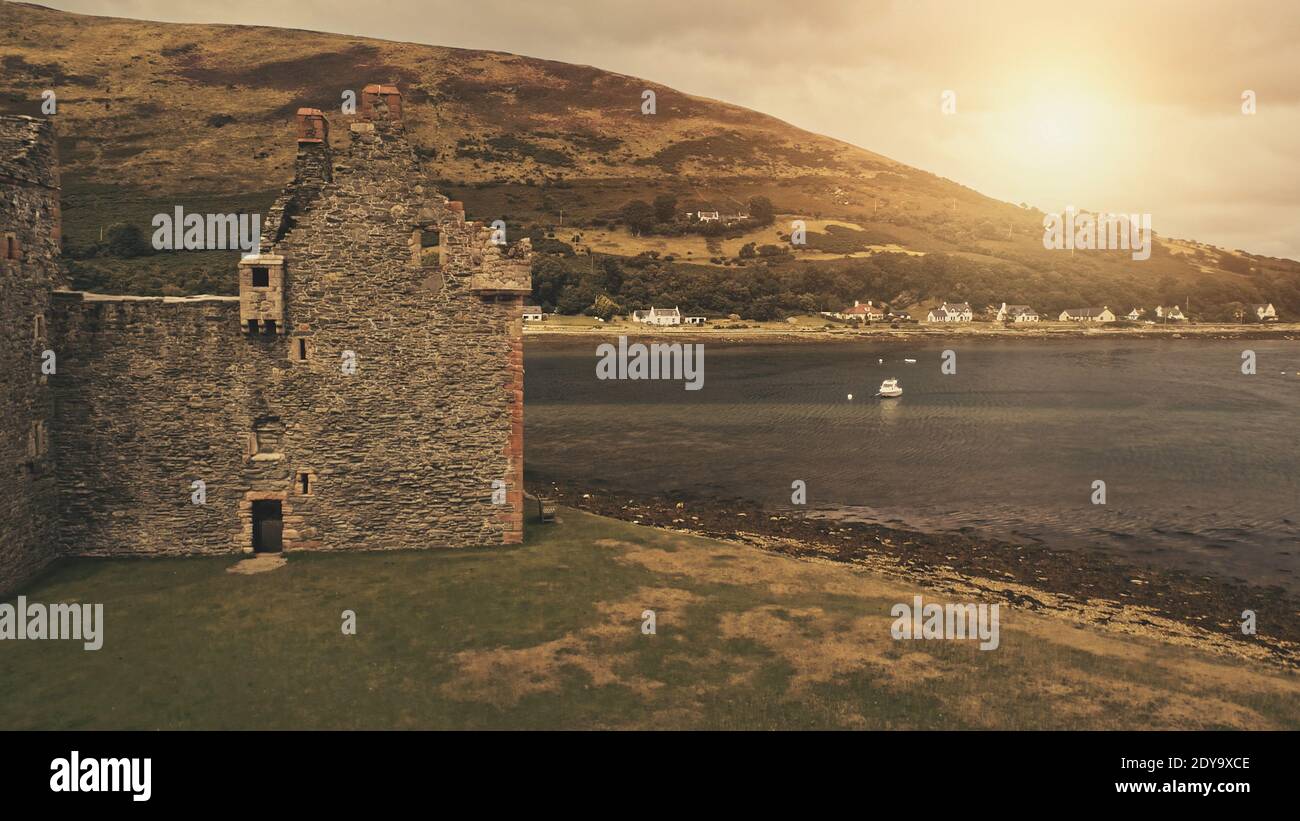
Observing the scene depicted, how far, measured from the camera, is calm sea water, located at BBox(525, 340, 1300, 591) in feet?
120

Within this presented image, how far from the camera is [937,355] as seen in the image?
123188 millimetres

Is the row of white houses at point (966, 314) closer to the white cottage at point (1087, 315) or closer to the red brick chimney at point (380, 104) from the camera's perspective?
the white cottage at point (1087, 315)

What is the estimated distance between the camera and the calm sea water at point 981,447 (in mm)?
36594

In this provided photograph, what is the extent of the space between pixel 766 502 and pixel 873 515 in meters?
5.08

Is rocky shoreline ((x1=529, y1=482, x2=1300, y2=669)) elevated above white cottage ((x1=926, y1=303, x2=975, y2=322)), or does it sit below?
below

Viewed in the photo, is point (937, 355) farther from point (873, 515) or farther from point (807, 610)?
point (807, 610)

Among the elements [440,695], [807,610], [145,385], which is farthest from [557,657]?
[145,385]

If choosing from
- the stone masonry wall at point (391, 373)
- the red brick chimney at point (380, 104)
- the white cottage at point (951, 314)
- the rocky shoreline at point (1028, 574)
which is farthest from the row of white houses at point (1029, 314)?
the red brick chimney at point (380, 104)

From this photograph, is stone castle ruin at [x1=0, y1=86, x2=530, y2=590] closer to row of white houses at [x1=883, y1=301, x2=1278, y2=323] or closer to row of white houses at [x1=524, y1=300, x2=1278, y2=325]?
row of white houses at [x1=524, y1=300, x2=1278, y2=325]

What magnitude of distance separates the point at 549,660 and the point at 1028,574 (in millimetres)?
19275

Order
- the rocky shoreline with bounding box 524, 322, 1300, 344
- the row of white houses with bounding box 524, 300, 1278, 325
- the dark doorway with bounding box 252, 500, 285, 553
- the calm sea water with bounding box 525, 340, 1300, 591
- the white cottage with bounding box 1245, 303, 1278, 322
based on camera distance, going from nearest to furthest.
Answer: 1. the dark doorway with bounding box 252, 500, 285, 553
2. the calm sea water with bounding box 525, 340, 1300, 591
3. the rocky shoreline with bounding box 524, 322, 1300, 344
4. the row of white houses with bounding box 524, 300, 1278, 325
5. the white cottage with bounding box 1245, 303, 1278, 322

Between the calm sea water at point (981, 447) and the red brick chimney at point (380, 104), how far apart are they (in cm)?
2416

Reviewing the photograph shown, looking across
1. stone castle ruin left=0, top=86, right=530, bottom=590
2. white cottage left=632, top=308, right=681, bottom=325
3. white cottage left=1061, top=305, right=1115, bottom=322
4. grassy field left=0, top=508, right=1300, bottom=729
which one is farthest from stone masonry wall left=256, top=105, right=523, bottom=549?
white cottage left=1061, top=305, right=1115, bottom=322

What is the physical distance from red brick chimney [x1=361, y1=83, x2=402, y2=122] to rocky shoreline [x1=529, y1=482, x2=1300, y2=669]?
17.2 meters
